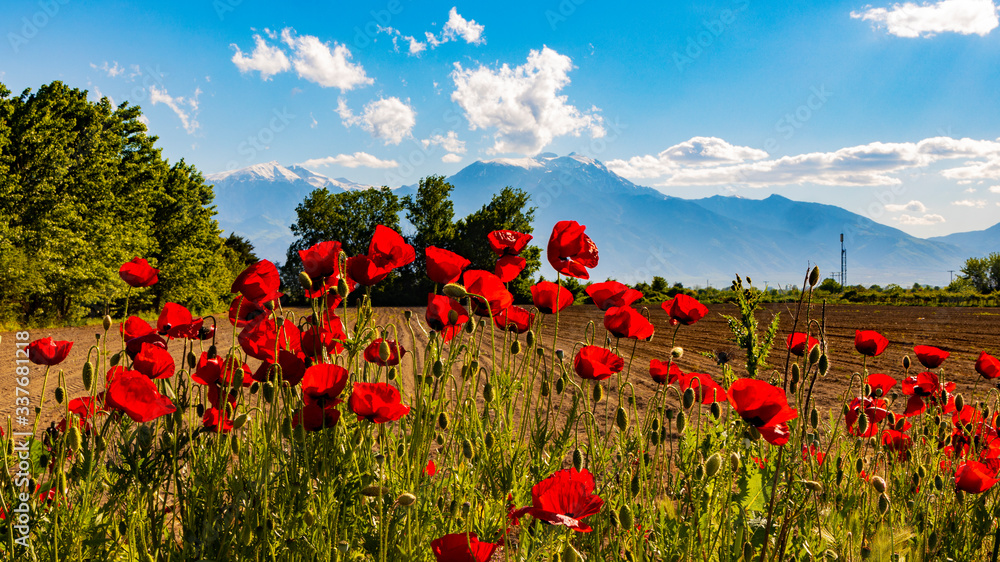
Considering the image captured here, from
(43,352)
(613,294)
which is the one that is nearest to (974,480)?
(613,294)

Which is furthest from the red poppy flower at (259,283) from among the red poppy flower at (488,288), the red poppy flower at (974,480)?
the red poppy flower at (974,480)

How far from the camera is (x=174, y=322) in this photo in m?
1.63

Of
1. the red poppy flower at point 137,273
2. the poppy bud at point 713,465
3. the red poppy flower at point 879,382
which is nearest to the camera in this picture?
the poppy bud at point 713,465

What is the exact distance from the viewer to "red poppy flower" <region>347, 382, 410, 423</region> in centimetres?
123

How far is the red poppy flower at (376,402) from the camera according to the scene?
1.23 metres

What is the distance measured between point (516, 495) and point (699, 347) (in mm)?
12977

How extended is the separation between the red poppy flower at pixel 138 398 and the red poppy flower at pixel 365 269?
546 millimetres

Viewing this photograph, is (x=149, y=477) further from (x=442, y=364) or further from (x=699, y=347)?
(x=699, y=347)

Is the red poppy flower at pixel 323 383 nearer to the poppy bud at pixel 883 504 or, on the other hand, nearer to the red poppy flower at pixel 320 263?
the red poppy flower at pixel 320 263

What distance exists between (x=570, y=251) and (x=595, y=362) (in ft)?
1.30

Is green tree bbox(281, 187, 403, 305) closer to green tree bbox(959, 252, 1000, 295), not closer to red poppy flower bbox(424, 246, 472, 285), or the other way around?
red poppy flower bbox(424, 246, 472, 285)

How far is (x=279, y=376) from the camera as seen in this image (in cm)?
138

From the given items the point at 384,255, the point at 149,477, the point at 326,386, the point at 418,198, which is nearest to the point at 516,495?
the point at 326,386

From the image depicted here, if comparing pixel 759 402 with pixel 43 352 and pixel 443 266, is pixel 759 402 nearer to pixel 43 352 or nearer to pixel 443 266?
pixel 443 266
